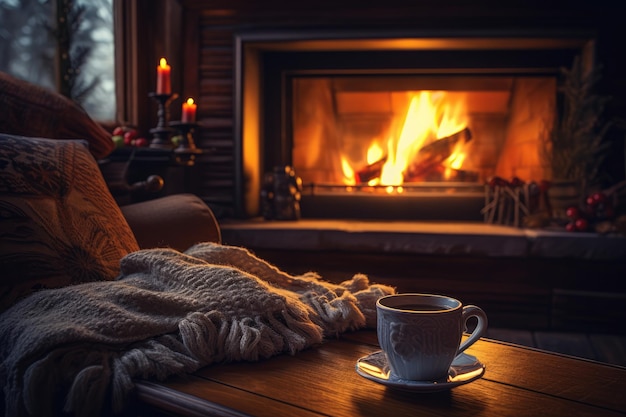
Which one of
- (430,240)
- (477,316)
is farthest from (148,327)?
(430,240)

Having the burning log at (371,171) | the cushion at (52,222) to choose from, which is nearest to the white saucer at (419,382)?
the cushion at (52,222)

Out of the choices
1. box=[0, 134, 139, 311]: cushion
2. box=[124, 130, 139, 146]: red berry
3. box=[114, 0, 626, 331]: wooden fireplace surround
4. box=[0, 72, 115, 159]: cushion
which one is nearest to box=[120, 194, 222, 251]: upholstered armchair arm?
box=[0, 134, 139, 311]: cushion

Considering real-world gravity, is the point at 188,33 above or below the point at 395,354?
above

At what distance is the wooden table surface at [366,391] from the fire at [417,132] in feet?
7.27

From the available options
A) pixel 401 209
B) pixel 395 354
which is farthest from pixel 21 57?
pixel 395 354

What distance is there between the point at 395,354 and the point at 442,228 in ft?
6.51

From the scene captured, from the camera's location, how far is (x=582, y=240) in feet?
8.10

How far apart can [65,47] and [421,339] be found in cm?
252

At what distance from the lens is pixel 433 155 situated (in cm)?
305

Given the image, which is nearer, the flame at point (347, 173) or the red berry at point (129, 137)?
the red berry at point (129, 137)

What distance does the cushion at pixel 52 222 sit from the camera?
1038mm

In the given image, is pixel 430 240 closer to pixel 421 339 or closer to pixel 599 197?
pixel 599 197

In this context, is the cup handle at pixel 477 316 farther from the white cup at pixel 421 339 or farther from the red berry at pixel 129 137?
the red berry at pixel 129 137

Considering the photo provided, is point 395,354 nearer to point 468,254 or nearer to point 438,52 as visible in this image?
point 468,254
